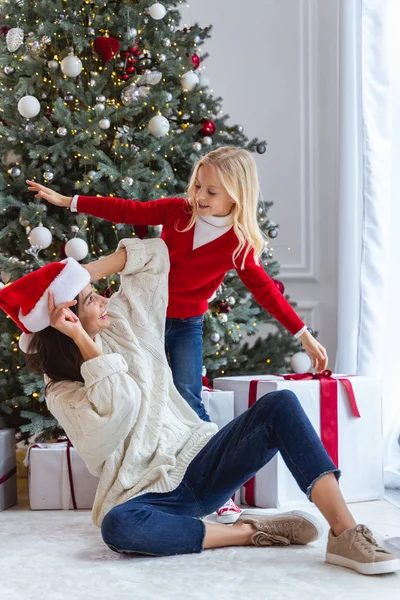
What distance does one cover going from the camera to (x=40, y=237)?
2648 millimetres

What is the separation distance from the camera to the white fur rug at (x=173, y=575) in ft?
5.23

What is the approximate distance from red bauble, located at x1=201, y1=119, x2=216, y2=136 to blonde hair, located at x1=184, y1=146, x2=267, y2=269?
70cm

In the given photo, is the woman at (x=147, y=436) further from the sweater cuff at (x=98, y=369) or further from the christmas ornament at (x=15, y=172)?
the christmas ornament at (x=15, y=172)

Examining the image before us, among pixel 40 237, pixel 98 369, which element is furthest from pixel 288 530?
pixel 40 237

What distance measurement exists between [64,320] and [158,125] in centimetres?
119

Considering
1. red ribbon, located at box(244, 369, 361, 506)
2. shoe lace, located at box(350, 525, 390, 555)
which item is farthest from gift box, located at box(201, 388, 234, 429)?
shoe lace, located at box(350, 525, 390, 555)

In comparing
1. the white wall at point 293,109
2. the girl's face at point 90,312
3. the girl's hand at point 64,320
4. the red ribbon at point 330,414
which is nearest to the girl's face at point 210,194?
the girl's face at point 90,312

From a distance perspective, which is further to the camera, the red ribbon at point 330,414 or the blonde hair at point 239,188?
the red ribbon at point 330,414

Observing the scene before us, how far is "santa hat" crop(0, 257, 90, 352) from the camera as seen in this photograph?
1.83m

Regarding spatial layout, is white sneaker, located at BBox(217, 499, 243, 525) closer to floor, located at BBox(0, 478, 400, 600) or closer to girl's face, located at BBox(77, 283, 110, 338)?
floor, located at BBox(0, 478, 400, 600)

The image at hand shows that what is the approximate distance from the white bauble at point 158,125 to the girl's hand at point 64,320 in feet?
3.77

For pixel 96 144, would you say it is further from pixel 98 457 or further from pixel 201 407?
pixel 98 457

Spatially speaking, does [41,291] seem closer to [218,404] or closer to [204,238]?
[204,238]

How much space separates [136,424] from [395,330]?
1433 millimetres
